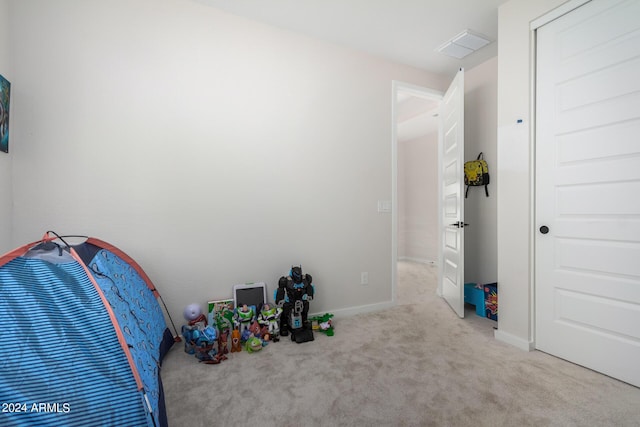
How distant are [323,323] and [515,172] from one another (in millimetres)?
1906

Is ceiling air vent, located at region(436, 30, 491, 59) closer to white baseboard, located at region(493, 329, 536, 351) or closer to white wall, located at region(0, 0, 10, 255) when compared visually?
white baseboard, located at region(493, 329, 536, 351)

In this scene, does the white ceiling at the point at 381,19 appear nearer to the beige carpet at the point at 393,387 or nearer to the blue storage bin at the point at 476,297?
the blue storage bin at the point at 476,297

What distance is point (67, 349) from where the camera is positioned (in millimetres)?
1061

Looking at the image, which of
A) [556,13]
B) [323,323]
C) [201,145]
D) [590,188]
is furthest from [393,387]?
[556,13]

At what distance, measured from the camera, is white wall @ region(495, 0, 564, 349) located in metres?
2.00

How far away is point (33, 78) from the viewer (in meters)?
1.76

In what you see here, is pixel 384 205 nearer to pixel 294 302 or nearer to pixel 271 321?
pixel 294 302

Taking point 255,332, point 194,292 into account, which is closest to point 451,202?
point 255,332

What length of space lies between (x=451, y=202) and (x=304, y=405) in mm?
2327

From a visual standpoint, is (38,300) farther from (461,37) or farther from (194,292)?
(461,37)

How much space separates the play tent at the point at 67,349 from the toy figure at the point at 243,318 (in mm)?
708

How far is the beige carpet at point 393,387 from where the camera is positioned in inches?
52.9

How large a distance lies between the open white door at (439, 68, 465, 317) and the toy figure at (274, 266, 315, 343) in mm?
1456

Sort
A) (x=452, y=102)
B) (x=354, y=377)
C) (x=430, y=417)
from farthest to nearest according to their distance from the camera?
(x=452, y=102), (x=354, y=377), (x=430, y=417)
